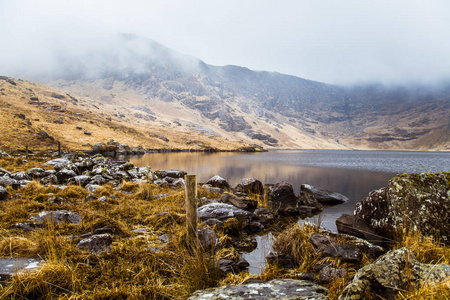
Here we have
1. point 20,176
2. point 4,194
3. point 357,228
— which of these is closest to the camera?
point 357,228

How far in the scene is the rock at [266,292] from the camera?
3.45 m

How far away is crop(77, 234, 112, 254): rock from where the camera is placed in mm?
5336

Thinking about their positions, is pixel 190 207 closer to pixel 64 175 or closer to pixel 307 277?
pixel 307 277

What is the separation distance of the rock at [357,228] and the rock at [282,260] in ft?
11.7

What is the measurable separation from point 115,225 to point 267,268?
4726 millimetres

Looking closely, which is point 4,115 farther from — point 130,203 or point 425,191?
point 425,191

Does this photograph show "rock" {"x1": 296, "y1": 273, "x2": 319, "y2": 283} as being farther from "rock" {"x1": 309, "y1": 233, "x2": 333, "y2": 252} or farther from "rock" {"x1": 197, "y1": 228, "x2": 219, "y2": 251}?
"rock" {"x1": 197, "y1": 228, "x2": 219, "y2": 251}

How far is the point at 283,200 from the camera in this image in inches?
510

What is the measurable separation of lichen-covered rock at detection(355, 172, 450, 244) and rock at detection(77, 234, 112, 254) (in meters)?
7.86

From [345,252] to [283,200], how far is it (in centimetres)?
687

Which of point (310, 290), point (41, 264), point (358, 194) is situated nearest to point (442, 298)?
point (310, 290)

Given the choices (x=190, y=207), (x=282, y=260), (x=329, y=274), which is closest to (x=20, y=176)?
(x=190, y=207)

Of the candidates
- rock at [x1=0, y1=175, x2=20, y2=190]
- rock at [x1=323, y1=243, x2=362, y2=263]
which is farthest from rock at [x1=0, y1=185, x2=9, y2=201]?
rock at [x1=323, y1=243, x2=362, y2=263]

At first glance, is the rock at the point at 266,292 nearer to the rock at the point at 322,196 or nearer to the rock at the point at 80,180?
the rock at the point at 322,196
